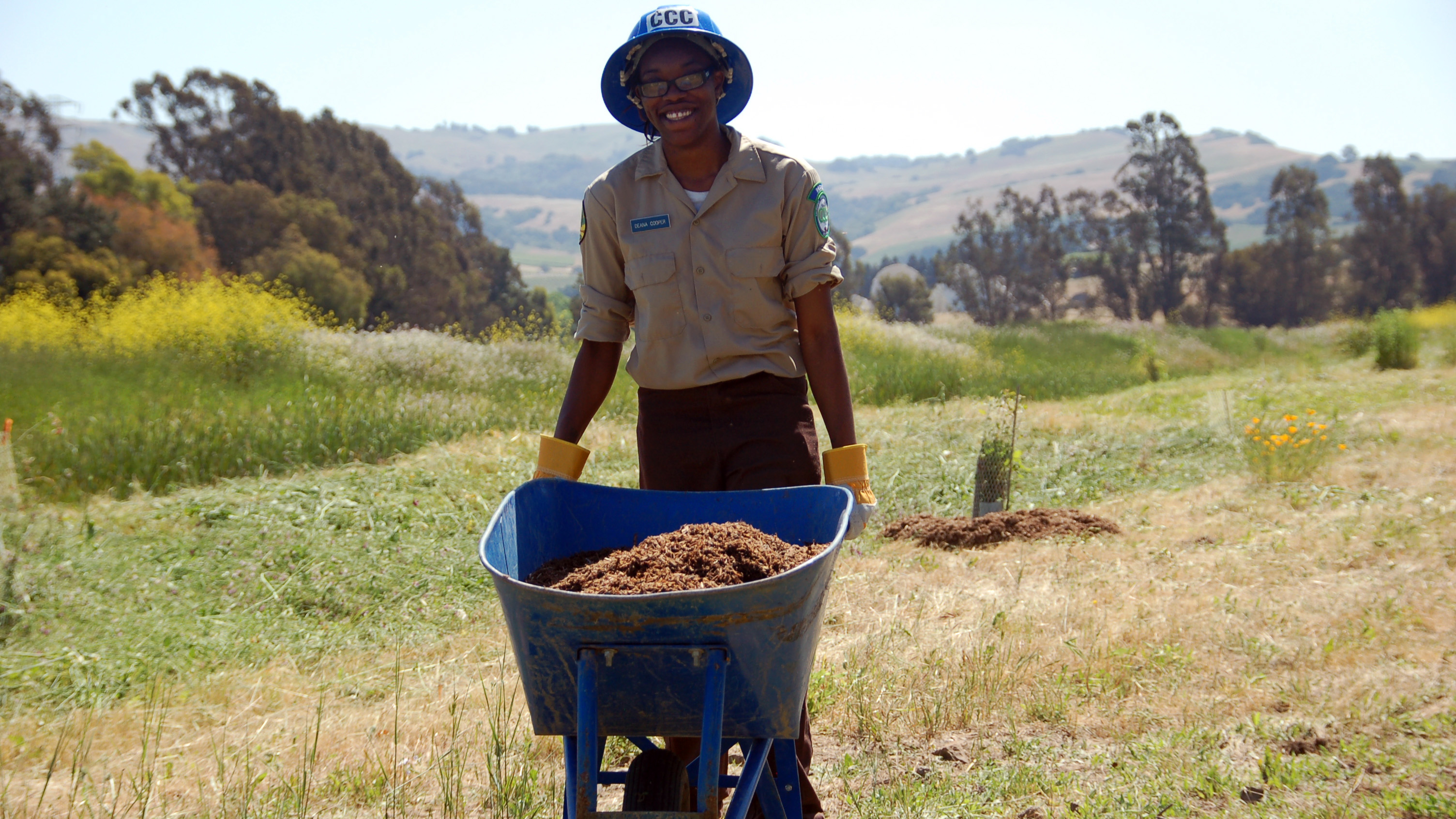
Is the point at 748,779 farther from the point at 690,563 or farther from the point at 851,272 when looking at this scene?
the point at 851,272

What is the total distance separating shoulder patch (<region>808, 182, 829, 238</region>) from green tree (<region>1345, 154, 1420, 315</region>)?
4529 centimetres

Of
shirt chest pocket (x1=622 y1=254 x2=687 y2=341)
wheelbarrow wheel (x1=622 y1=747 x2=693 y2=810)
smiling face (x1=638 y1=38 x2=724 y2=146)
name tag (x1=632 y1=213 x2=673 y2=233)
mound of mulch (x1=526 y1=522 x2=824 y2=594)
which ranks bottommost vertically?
wheelbarrow wheel (x1=622 y1=747 x2=693 y2=810)

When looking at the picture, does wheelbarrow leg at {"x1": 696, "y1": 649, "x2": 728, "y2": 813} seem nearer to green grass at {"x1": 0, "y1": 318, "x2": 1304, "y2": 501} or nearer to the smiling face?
the smiling face

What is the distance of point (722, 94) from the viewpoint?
8.28 ft

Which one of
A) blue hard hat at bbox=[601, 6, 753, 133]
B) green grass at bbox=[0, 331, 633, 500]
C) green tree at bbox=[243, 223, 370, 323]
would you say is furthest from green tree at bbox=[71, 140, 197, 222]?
blue hard hat at bbox=[601, 6, 753, 133]

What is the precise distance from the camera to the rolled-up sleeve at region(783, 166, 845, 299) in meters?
2.36

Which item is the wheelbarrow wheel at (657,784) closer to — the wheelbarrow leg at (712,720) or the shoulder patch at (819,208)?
the wheelbarrow leg at (712,720)

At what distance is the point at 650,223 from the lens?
2.42 metres

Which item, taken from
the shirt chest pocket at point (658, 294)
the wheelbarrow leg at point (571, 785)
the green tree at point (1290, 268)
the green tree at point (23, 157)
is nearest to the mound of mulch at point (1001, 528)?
the shirt chest pocket at point (658, 294)

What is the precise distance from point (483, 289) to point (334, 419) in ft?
88.6

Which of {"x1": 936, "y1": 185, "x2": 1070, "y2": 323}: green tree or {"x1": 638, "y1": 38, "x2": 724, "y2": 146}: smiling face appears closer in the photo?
{"x1": 638, "y1": 38, "x2": 724, "y2": 146}: smiling face

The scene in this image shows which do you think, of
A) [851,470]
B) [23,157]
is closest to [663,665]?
[851,470]

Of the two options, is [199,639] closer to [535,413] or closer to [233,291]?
[535,413]

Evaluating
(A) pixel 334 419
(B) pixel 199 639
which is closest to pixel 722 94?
(B) pixel 199 639
